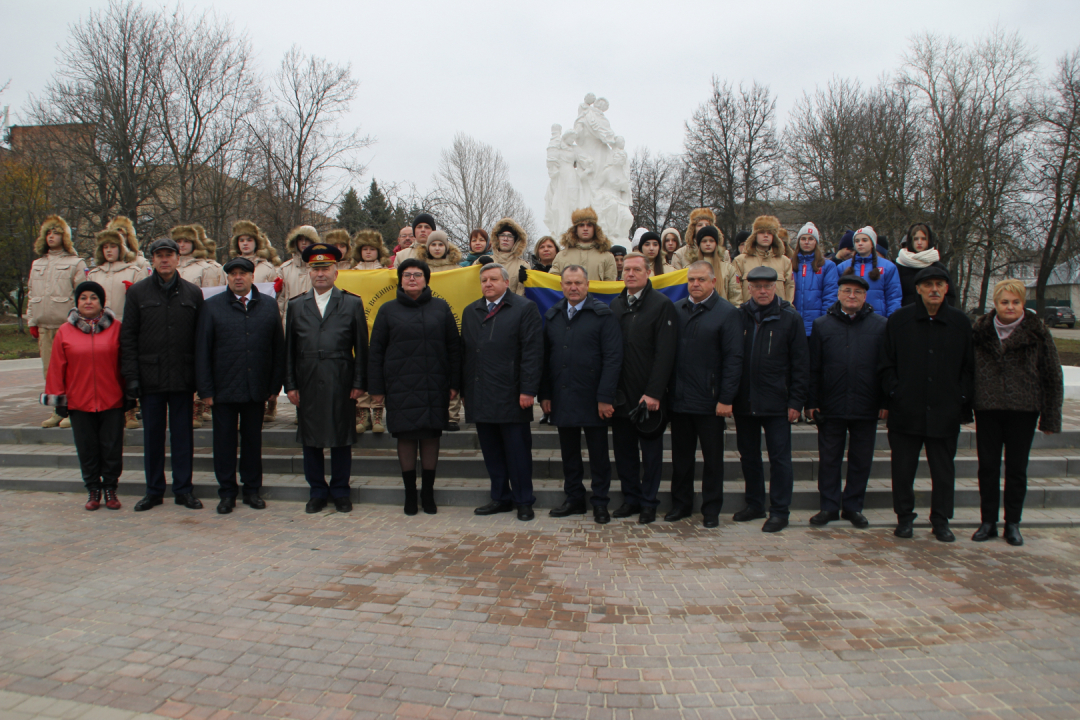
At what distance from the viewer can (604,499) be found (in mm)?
5285

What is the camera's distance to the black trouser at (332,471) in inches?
218

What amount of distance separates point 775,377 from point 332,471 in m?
3.96

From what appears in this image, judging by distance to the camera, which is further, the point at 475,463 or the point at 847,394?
the point at 475,463

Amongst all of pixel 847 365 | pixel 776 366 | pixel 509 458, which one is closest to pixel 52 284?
pixel 509 458

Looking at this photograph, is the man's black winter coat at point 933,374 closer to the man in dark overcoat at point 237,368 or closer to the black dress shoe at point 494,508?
the black dress shoe at point 494,508

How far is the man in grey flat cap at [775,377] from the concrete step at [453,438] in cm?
159

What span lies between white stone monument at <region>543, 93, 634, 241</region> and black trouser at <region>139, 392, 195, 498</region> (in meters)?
11.4

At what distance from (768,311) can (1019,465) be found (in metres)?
2.19

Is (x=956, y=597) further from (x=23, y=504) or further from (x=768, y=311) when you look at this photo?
(x=23, y=504)

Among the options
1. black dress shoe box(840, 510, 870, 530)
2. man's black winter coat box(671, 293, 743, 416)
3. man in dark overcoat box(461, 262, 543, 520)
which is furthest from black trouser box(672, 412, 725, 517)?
man in dark overcoat box(461, 262, 543, 520)

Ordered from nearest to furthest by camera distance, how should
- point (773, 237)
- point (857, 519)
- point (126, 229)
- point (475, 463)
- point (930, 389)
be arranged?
point (930, 389), point (857, 519), point (475, 463), point (773, 237), point (126, 229)

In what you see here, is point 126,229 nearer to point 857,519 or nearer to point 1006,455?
point 857,519

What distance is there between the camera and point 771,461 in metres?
5.13

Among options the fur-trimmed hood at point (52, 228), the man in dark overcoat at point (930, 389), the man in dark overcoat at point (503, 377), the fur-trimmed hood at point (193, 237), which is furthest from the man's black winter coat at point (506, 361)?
the fur-trimmed hood at point (52, 228)
